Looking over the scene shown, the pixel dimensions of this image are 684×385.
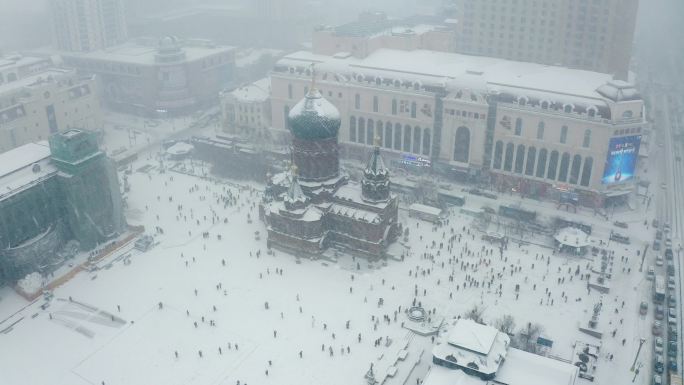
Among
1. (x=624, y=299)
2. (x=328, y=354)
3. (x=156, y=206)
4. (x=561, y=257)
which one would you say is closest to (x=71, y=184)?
(x=156, y=206)

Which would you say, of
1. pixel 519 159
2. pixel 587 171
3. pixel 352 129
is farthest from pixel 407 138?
pixel 587 171

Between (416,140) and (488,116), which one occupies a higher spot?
(488,116)

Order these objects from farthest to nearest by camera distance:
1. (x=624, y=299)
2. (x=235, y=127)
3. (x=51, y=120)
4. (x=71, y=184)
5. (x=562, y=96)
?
(x=235, y=127), (x=51, y=120), (x=562, y=96), (x=71, y=184), (x=624, y=299)

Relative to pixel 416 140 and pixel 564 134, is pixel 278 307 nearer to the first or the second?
pixel 416 140

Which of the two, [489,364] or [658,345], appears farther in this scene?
[658,345]

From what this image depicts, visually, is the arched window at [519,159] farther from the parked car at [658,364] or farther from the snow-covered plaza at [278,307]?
the parked car at [658,364]

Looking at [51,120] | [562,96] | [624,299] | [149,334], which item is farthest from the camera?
[51,120]

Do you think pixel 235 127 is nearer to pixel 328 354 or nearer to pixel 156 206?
pixel 156 206
